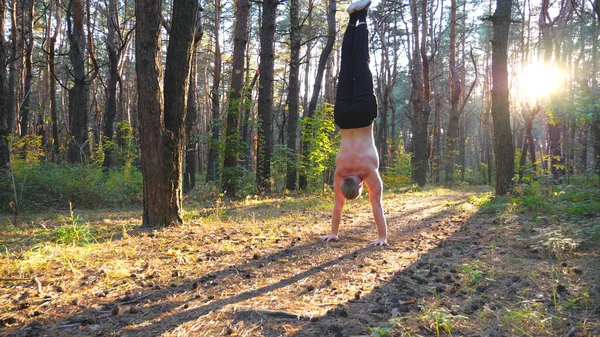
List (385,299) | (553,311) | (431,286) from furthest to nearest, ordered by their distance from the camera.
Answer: (431,286), (385,299), (553,311)

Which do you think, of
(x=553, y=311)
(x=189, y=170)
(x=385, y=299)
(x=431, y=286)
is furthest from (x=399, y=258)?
(x=189, y=170)

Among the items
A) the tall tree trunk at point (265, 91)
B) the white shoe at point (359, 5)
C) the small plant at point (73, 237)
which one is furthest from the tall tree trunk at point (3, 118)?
the white shoe at point (359, 5)

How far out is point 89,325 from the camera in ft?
6.83

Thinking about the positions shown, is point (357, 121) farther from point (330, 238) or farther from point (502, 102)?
point (502, 102)

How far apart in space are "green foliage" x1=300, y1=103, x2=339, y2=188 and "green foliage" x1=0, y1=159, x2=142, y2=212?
16.6 feet

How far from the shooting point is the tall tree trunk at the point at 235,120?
9594 millimetres

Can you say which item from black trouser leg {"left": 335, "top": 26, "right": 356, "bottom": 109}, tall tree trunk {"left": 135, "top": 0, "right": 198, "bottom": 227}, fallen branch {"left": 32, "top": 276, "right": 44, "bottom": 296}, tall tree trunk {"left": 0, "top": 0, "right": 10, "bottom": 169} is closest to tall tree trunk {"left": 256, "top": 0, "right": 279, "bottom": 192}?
tall tree trunk {"left": 135, "top": 0, "right": 198, "bottom": 227}

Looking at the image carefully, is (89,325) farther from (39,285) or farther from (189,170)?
(189,170)

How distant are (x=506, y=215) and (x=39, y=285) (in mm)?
6477

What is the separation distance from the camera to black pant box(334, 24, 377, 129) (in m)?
4.12

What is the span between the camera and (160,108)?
4727 mm

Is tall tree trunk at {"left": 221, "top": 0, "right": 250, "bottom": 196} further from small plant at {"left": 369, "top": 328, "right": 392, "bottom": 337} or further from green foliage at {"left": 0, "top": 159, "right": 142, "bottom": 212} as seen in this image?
small plant at {"left": 369, "top": 328, "right": 392, "bottom": 337}

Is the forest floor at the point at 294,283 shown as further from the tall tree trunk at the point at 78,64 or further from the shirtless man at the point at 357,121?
the tall tree trunk at the point at 78,64

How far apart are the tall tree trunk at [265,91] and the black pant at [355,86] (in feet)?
21.7
